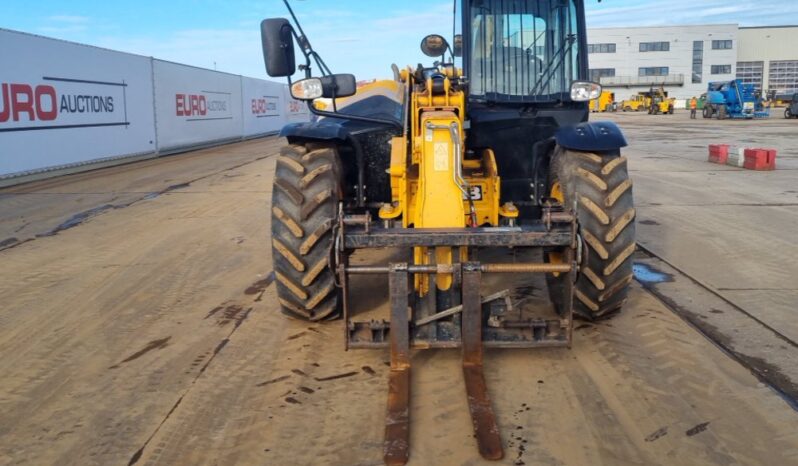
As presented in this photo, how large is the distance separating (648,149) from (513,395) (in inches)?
811

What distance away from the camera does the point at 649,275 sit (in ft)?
22.1

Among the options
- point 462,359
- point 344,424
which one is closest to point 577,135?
point 462,359

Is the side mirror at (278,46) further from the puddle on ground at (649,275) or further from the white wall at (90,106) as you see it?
the white wall at (90,106)

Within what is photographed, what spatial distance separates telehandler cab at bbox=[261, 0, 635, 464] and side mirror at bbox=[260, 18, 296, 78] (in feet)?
0.04

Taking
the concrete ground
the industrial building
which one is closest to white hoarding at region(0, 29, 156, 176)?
the concrete ground

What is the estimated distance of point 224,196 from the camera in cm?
1248

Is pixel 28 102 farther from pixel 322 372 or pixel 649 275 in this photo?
pixel 649 275

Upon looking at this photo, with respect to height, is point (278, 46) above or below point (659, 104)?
below

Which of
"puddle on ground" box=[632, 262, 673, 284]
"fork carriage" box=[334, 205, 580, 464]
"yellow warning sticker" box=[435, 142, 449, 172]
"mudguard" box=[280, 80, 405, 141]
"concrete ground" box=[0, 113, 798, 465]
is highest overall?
"mudguard" box=[280, 80, 405, 141]

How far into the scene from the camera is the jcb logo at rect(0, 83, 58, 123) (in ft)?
44.3

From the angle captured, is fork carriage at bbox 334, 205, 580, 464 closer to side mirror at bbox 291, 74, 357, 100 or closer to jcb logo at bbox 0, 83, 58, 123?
side mirror at bbox 291, 74, 357, 100

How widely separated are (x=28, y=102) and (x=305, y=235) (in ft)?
38.8

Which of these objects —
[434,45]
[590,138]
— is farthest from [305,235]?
[590,138]

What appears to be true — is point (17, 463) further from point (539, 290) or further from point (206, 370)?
point (539, 290)
